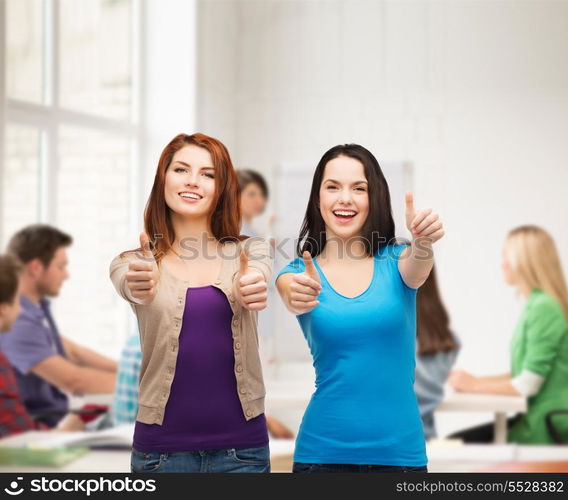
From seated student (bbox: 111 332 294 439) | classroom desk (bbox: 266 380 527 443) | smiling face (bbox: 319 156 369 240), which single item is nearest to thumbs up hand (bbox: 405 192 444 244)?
smiling face (bbox: 319 156 369 240)

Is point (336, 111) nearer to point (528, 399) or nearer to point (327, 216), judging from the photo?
point (528, 399)

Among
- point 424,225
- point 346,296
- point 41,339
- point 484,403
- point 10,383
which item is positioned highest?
point 424,225

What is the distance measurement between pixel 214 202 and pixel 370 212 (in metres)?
0.28

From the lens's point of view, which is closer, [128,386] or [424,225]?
[424,225]

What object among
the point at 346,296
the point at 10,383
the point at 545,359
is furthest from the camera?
the point at 545,359

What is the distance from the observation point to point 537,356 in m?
3.90

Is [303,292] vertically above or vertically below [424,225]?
below

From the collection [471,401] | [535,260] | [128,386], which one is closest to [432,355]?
[471,401]

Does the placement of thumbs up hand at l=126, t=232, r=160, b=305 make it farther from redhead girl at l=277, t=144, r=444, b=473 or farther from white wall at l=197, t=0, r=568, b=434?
white wall at l=197, t=0, r=568, b=434

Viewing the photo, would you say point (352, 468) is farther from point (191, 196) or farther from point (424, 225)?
point (191, 196)

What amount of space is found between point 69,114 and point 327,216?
3370mm

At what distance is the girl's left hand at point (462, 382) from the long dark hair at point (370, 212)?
245cm

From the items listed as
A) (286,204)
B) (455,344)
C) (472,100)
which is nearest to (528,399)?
(455,344)

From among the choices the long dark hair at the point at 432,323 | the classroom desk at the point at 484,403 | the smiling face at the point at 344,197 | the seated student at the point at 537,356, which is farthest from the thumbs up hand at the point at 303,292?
the seated student at the point at 537,356
